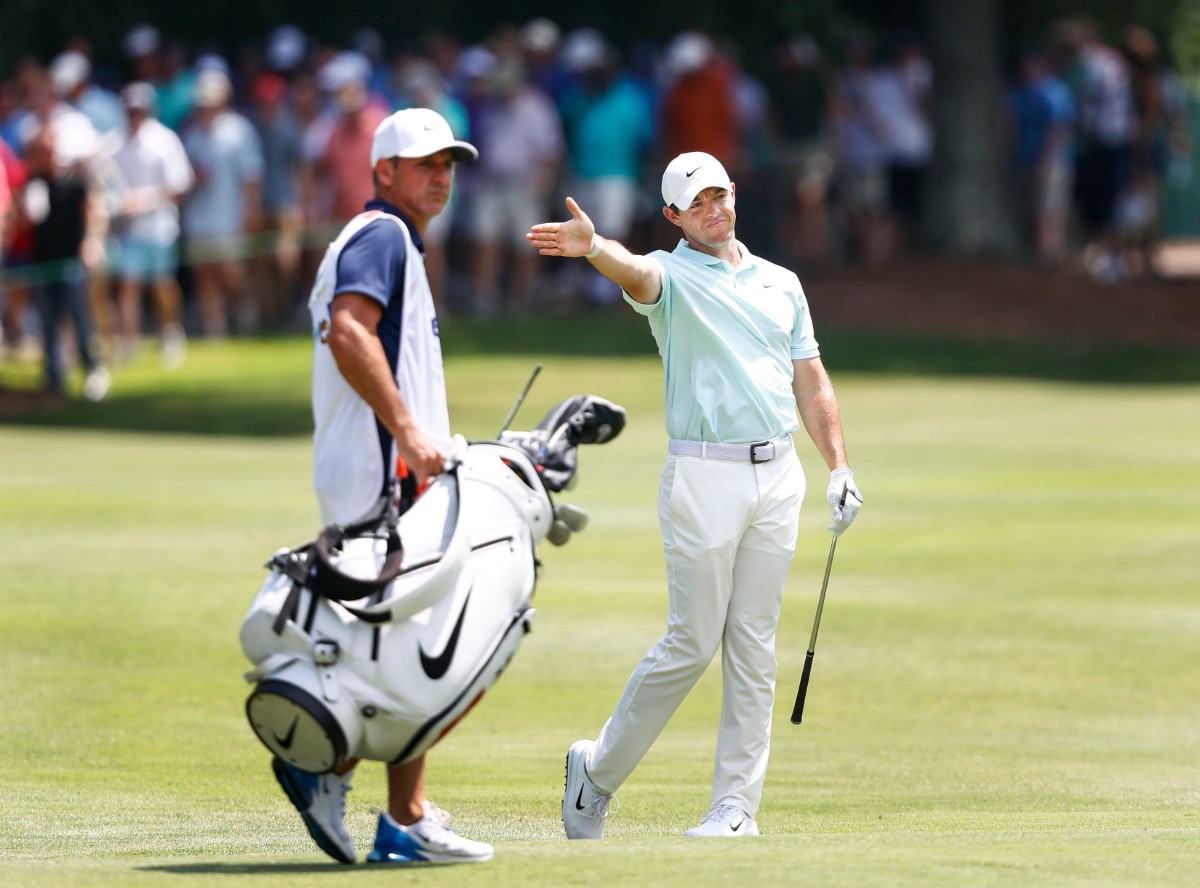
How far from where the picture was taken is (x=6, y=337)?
2397 cm

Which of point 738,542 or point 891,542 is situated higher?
point 738,542

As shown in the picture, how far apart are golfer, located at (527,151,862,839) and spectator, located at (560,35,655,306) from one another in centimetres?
1688

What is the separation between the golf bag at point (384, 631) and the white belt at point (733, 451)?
0.89 meters

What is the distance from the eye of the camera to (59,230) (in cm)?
2077

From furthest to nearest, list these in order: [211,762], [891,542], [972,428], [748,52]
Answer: [748,52] → [972,428] → [891,542] → [211,762]

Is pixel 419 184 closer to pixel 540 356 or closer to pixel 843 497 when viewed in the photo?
pixel 843 497

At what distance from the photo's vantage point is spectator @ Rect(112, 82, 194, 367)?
868 inches

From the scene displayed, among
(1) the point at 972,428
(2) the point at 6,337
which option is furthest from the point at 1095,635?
(2) the point at 6,337

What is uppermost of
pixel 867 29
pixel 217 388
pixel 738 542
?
pixel 867 29

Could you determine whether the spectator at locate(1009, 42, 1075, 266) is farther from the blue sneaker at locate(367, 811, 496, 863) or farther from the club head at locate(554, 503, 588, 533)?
the blue sneaker at locate(367, 811, 496, 863)

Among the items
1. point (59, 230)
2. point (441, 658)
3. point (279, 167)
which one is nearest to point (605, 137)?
point (279, 167)

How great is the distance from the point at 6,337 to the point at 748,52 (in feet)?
→ 33.2

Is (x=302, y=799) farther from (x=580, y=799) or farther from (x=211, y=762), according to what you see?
(x=211, y=762)

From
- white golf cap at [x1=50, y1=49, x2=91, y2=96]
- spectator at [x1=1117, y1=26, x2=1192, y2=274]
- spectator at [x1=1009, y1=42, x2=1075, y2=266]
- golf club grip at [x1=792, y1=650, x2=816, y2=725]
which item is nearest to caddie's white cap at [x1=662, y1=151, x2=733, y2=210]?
golf club grip at [x1=792, y1=650, x2=816, y2=725]
